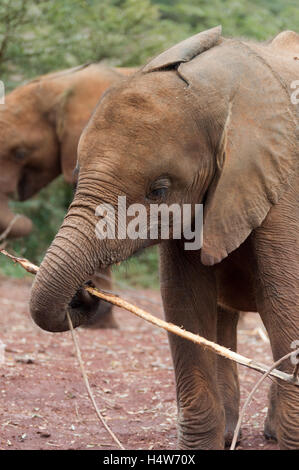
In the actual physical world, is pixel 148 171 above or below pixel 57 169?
above

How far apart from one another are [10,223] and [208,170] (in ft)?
18.4

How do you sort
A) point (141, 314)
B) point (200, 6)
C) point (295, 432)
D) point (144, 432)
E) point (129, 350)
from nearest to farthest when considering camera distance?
1. point (141, 314)
2. point (295, 432)
3. point (144, 432)
4. point (129, 350)
5. point (200, 6)

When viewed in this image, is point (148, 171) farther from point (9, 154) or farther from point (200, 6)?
point (200, 6)

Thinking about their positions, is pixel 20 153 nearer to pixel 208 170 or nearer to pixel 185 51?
pixel 185 51

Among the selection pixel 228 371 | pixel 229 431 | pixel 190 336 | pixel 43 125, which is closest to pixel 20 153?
pixel 43 125

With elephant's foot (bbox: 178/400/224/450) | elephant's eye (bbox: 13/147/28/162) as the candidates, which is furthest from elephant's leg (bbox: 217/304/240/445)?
elephant's eye (bbox: 13/147/28/162)

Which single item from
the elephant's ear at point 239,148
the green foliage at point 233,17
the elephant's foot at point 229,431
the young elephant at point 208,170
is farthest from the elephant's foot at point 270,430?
the green foliage at point 233,17

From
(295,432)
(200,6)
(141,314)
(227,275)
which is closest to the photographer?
(141,314)

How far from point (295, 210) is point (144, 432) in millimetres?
2164

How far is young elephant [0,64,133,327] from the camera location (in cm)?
929

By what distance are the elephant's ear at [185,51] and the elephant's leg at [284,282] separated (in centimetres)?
88

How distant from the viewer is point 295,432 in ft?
13.8

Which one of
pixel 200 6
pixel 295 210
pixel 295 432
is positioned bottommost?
pixel 200 6
